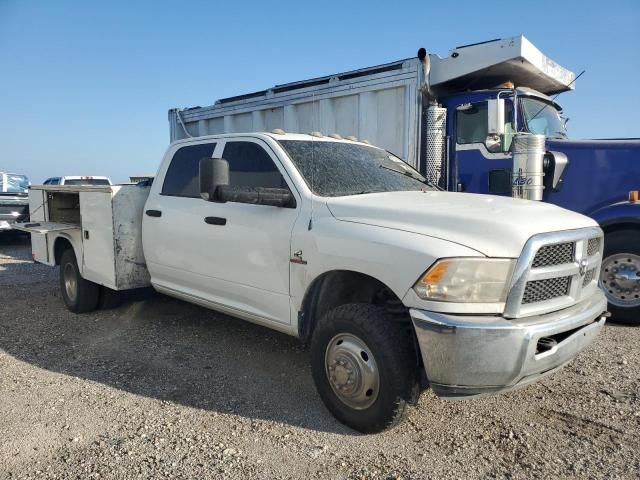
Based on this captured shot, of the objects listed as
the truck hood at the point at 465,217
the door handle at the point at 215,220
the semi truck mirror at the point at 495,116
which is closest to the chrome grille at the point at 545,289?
the truck hood at the point at 465,217

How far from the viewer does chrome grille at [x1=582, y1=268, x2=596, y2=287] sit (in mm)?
3272

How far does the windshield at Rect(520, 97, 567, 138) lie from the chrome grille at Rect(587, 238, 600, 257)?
10.4ft

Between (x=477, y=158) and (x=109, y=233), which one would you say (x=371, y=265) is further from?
(x=477, y=158)

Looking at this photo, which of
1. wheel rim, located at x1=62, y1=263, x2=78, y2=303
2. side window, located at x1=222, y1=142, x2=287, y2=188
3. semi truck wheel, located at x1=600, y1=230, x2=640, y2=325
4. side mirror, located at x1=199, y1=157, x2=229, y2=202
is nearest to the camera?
side mirror, located at x1=199, y1=157, x2=229, y2=202

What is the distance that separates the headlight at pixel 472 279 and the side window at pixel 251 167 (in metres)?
1.54

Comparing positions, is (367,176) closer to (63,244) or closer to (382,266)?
(382,266)

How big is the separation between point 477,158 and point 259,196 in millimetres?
3897

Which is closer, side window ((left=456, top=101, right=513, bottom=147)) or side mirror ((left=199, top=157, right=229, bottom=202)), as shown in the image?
side mirror ((left=199, top=157, right=229, bottom=202))

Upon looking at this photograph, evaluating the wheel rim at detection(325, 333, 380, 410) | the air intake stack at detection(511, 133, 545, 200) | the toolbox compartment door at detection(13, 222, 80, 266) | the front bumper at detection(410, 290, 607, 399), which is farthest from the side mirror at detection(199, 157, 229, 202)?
the air intake stack at detection(511, 133, 545, 200)

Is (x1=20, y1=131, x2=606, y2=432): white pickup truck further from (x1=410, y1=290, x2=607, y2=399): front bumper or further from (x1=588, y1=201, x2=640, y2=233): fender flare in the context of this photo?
(x1=588, y1=201, x2=640, y2=233): fender flare

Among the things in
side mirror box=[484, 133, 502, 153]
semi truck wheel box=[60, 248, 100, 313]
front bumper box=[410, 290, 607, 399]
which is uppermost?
side mirror box=[484, 133, 502, 153]

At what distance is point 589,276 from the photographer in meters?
3.35

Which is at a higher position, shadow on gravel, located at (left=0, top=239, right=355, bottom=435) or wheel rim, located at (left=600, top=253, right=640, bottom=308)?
wheel rim, located at (left=600, top=253, right=640, bottom=308)

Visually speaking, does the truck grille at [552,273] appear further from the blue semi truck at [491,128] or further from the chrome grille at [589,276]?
the blue semi truck at [491,128]
